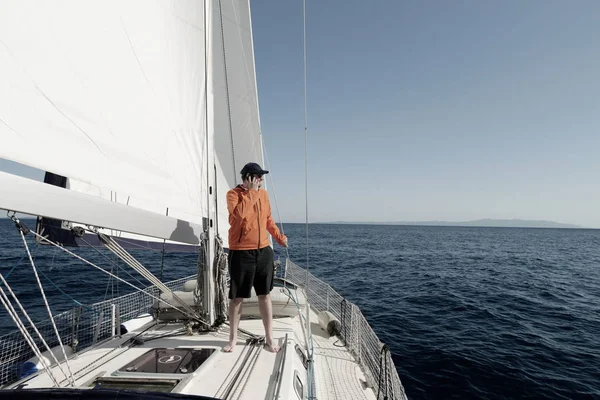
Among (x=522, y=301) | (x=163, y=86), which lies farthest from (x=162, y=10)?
(x=522, y=301)

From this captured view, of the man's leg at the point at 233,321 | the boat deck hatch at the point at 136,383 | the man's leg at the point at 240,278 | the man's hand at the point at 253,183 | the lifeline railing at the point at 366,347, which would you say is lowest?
the lifeline railing at the point at 366,347

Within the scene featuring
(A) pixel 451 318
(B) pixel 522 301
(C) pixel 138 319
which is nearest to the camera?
(C) pixel 138 319

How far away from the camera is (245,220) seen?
3.57 meters

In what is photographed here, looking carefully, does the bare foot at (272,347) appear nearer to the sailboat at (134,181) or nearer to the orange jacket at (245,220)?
the sailboat at (134,181)

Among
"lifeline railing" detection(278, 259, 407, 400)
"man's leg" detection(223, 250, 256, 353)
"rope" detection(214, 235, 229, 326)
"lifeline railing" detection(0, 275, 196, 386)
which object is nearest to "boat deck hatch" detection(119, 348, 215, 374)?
"man's leg" detection(223, 250, 256, 353)

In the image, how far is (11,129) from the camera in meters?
2.11

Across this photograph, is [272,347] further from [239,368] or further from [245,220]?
[245,220]

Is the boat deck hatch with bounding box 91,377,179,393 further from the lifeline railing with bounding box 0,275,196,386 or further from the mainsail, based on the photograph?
the lifeline railing with bounding box 0,275,196,386

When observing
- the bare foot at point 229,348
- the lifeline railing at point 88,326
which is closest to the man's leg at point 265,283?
the bare foot at point 229,348

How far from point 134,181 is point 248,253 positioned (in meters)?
1.41

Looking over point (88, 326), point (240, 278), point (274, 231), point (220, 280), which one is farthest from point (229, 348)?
point (88, 326)

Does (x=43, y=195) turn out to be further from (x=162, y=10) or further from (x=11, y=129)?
(x=162, y=10)

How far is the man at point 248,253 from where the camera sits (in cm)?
354

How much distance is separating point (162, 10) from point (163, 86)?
2.74 ft
